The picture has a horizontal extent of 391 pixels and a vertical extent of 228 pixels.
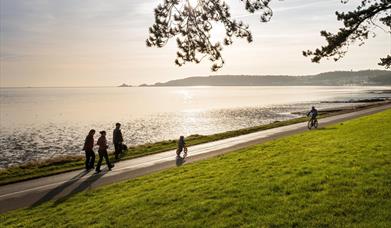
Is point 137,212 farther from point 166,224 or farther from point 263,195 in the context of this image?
point 263,195

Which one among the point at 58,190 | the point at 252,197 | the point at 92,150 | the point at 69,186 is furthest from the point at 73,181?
the point at 252,197

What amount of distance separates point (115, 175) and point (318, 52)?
1240 centimetres

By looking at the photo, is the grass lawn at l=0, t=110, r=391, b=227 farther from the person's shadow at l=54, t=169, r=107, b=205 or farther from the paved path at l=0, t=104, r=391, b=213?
the paved path at l=0, t=104, r=391, b=213

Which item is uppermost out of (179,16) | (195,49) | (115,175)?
(179,16)

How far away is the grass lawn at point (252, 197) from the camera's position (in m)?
8.79

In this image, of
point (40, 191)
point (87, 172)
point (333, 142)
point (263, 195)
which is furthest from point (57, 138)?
point (263, 195)

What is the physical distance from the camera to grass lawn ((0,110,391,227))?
879 cm

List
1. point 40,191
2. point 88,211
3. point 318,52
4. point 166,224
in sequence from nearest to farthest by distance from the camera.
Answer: point 166,224 → point 88,211 → point 40,191 → point 318,52

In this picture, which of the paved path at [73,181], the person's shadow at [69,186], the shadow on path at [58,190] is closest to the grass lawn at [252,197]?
the person's shadow at [69,186]

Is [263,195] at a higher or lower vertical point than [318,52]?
lower

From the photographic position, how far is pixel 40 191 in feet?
49.7

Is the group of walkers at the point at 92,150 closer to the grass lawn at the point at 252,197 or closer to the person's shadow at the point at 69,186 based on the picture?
the person's shadow at the point at 69,186

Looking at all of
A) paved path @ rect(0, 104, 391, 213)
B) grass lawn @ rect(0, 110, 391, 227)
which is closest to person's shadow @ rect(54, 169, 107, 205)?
paved path @ rect(0, 104, 391, 213)

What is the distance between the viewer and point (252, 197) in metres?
10.5
